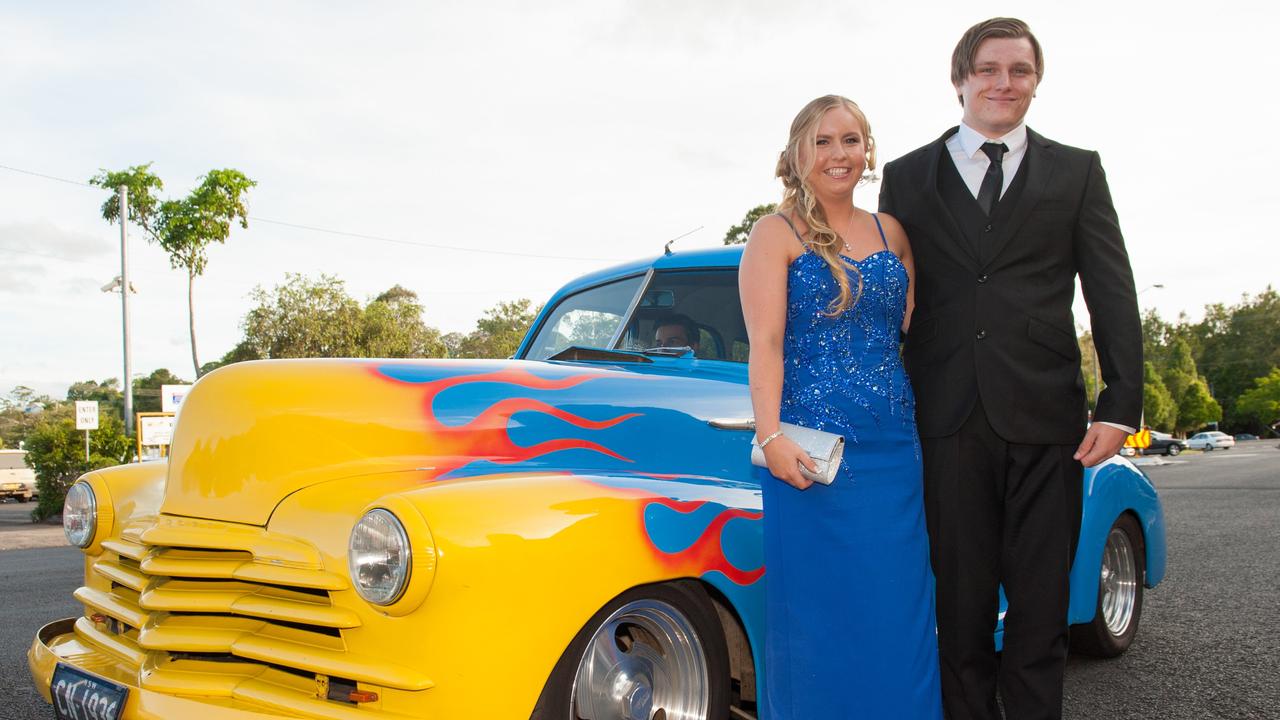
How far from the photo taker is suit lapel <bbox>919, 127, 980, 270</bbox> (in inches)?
99.0

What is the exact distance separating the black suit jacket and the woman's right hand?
0.45 metres

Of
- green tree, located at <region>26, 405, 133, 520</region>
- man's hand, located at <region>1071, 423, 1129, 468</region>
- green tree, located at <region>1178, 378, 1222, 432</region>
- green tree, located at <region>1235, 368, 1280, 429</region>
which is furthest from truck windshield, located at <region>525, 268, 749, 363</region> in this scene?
green tree, located at <region>1235, 368, 1280, 429</region>

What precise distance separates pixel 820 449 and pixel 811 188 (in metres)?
0.73

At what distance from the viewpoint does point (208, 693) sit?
2.24 metres

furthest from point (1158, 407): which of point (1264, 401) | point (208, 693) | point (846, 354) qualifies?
point (208, 693)

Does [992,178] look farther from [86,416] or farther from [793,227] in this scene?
[86,416]

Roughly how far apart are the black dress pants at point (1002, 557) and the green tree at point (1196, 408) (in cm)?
7910

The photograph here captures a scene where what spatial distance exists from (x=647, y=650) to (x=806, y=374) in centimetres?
90

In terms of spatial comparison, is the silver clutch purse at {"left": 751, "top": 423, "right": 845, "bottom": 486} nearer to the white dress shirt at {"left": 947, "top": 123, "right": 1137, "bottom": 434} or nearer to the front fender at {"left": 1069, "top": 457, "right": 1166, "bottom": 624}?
the white dress shirt at {"left": 947, "top": 123, "right": 1137, "bottom": 434}

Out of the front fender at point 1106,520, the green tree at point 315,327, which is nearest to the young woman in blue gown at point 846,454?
the front fender at point 1106,520

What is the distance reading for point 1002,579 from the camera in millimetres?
2533

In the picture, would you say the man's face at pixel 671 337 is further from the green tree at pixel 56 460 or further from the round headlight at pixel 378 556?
the green tree at pixel 56 460

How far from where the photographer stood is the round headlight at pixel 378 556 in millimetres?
2086

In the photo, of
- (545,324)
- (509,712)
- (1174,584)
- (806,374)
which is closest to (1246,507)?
(1174,584)
